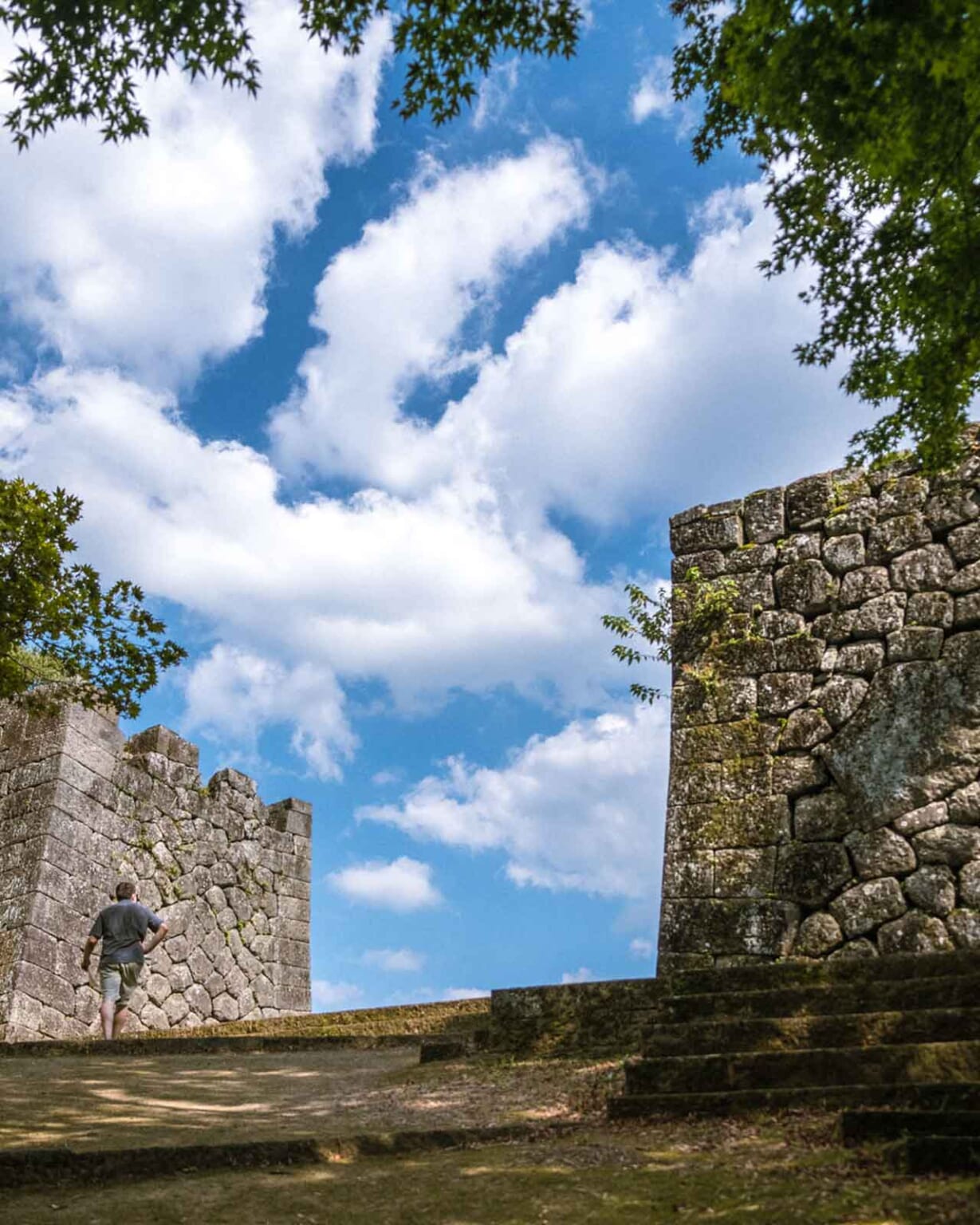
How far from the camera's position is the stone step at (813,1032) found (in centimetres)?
491

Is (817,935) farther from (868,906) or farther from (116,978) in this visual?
(116,978)

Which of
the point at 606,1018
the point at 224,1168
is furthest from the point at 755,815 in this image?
the point at 224,1168

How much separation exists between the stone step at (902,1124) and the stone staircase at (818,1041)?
0.22 feet

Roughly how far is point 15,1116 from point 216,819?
9.14 meters

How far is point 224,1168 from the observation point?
166 inches

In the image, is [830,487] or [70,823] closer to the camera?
[830,487]

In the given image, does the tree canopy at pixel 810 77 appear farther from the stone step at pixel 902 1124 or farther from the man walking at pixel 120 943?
the man walking at pixel 120 943

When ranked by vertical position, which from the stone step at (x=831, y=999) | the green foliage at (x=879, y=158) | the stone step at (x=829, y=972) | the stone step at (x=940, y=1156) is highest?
the green foliage at (x=879, y=158)

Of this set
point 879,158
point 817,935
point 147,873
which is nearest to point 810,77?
point 879,158

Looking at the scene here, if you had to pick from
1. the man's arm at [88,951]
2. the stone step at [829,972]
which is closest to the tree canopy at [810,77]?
the stone step at [829,972]

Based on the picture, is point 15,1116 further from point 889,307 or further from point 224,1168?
point 889,307

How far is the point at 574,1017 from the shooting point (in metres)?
6.97

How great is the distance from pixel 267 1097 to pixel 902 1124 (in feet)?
11.6

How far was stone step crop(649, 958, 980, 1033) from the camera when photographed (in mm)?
5359
